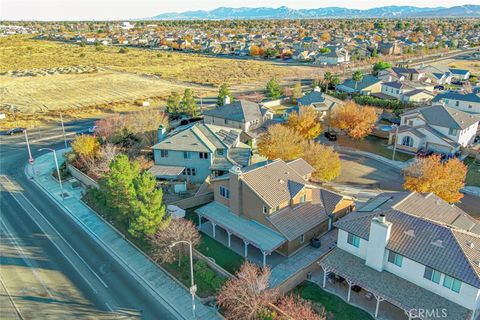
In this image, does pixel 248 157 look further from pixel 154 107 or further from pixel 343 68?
pixel 343 68

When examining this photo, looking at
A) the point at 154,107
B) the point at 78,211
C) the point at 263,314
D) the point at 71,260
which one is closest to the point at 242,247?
the point at 263,314

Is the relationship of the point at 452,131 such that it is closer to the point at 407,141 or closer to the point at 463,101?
the point at 407,141

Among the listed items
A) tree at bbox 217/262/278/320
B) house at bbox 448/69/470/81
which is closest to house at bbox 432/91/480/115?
house at bbox 448/69/470/81

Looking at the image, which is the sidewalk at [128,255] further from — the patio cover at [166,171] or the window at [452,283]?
the window at [452,283]

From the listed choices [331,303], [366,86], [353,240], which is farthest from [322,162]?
[366,86]

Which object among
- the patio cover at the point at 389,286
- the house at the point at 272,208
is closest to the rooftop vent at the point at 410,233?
the patio cover at the point at 389,286

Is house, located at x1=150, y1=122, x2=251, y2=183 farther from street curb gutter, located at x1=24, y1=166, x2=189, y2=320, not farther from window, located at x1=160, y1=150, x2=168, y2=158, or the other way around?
street curb gutter, located at x1=24, y1=166, x2=189, y2=320
